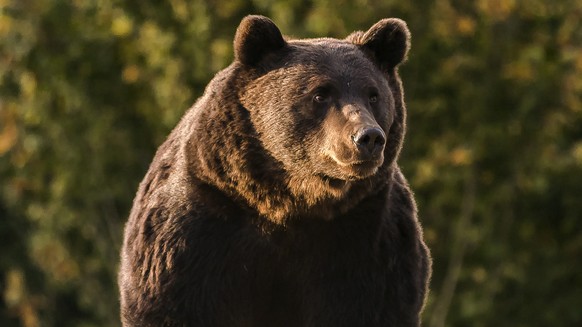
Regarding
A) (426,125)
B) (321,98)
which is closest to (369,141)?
(321,98)

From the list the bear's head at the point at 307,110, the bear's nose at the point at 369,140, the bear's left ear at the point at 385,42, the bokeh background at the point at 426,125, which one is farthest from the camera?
the bokeh background at the point at 426,125

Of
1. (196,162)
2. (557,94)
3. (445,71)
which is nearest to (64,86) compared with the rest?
(445,71)

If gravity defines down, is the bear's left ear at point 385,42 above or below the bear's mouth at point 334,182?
above

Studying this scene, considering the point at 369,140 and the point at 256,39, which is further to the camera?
the point at 256,39

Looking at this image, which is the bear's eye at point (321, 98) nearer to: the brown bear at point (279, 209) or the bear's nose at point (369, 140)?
the brown bear at point (279, 209)

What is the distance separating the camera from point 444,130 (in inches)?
843

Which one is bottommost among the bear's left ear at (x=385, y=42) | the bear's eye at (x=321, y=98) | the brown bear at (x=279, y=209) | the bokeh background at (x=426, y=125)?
the bokeh background at (x=426, y=125)

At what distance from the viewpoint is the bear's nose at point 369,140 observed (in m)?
7.07

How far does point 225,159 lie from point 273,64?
522 millimetres

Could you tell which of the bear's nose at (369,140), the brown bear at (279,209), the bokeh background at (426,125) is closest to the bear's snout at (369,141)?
the bear's nose at (369,140)

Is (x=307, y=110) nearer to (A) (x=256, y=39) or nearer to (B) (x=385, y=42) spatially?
(A) (x=256, y=39)

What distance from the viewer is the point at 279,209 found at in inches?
302

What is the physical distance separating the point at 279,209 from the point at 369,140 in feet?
2.58

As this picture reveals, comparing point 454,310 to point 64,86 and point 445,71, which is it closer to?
point 445,71
